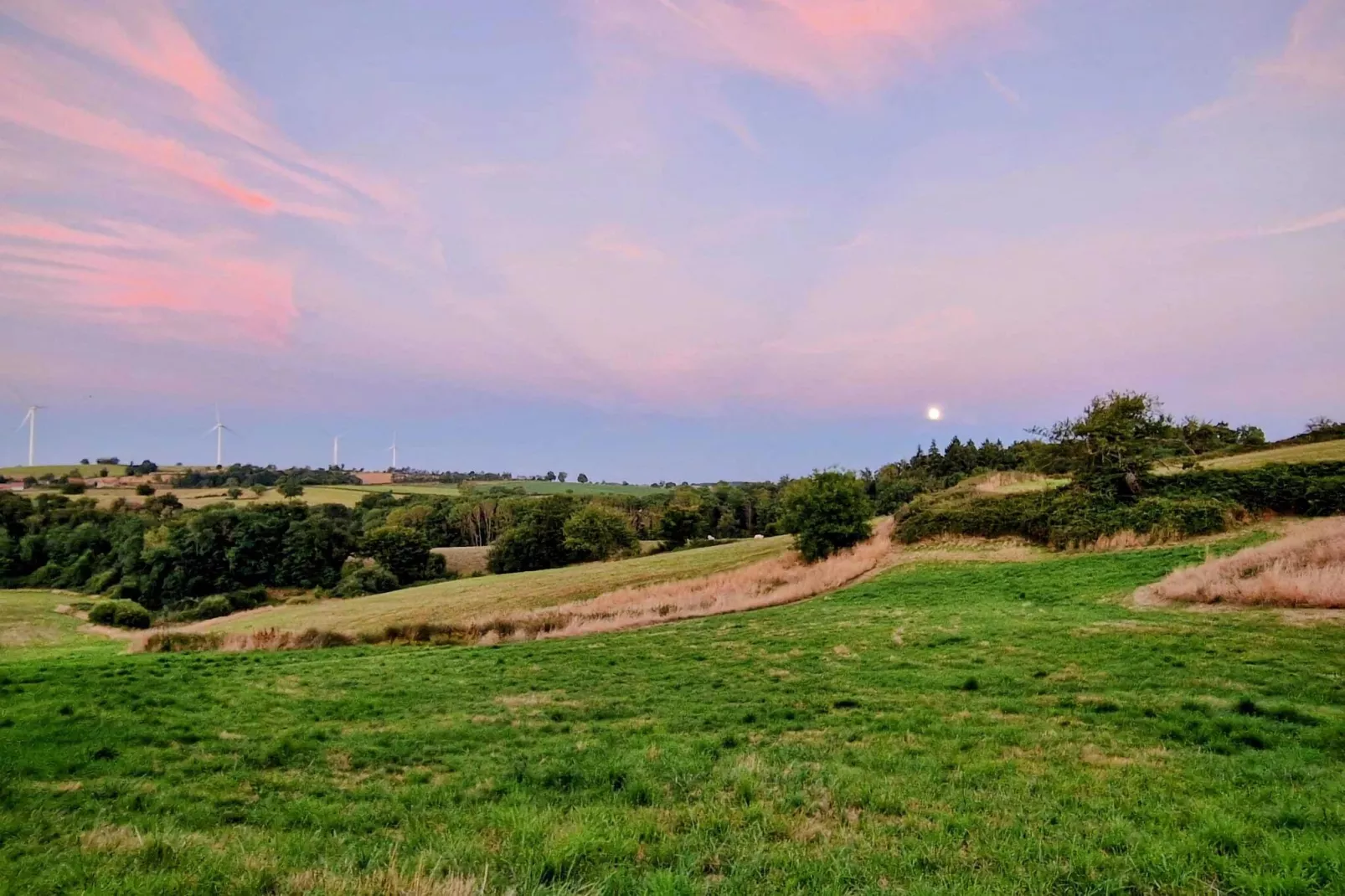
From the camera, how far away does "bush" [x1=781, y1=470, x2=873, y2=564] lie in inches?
1695

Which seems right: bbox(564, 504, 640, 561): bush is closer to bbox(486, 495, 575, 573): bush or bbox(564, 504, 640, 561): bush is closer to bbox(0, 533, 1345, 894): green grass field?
bbox(486, 495, 575, 573): bush

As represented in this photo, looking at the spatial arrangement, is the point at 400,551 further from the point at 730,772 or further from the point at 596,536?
the point at 730,772

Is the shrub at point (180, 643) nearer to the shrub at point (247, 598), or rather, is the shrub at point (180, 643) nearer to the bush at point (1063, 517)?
the bush at point (1063, 517)

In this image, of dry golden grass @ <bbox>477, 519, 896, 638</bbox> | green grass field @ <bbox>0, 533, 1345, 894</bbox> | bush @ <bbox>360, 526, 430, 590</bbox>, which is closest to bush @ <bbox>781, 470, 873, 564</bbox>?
dry golden grass @ <bbox>477, 519, 896, 638</bbox>

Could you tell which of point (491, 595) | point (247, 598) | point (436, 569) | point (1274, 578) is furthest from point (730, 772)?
point (436, 569)

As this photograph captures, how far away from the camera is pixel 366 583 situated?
78.6 metres

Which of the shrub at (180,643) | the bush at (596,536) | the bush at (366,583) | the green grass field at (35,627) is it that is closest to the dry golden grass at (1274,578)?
the shrub at (180,643)

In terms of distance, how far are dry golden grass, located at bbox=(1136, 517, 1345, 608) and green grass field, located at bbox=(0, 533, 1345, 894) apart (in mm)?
2221

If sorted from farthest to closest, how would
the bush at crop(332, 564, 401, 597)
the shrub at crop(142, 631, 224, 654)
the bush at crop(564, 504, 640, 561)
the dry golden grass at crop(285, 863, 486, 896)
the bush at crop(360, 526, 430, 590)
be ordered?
the bush at crop(564, 504, 640, 561)
the bush at crop(360, 526, 430, 590)
the bush at crop(332, 564, 401, 597)
the shrub at crop(142, 631, 224, 654)
the dry golden grass at crop(285, 863, 486, 896)

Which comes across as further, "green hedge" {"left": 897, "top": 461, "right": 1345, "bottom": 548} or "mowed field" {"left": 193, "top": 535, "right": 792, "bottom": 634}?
"mowed field" {"left": 193, "top": 535, "right": 792, "bottom": 634}

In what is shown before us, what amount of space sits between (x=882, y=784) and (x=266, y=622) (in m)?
52.1

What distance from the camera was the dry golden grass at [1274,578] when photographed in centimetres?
1527

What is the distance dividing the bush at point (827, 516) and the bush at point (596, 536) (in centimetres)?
4889

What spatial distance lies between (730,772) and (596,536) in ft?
275
